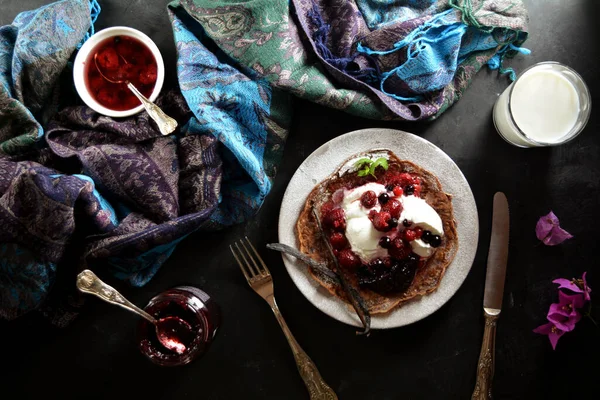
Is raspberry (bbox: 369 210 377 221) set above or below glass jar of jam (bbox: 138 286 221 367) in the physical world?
above

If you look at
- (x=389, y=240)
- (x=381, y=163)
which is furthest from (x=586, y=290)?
(x=381, y=163)

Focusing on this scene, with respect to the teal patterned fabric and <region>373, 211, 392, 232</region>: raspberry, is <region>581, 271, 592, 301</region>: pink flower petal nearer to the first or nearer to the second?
<region>373, 211, 392, 232</region>: raspberry

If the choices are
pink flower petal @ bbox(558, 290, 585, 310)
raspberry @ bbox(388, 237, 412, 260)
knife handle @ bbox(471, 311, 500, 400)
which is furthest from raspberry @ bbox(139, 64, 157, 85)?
pink flower petal @ bbox(558, 290, 585, 310)

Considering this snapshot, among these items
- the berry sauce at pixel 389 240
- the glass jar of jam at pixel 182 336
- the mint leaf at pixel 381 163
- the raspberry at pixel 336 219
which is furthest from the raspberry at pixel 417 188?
the glass jar of jam at pixel 182 336

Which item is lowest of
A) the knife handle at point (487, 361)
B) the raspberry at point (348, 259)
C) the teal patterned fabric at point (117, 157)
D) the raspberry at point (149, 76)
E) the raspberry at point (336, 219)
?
the knife handle at point (487, 361)

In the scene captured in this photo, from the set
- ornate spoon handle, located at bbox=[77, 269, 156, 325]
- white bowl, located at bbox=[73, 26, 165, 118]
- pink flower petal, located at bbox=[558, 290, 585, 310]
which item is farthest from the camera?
pink flower petal, located at bbox=[558, 290, 585, 310]

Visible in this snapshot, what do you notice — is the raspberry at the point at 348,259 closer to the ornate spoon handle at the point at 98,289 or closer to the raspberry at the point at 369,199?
the raspberry at the point at 369,199

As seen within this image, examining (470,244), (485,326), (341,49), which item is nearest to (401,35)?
(341,49)
